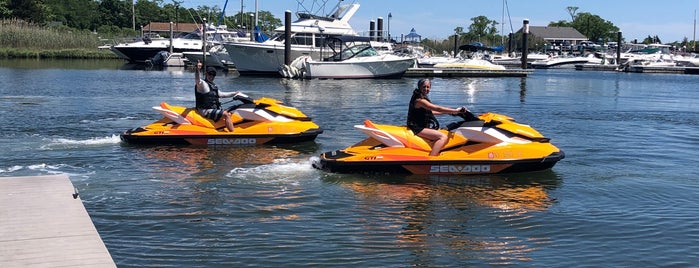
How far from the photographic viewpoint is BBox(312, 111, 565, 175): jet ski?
1075 cm

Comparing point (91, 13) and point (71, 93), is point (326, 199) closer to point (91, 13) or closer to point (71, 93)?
point (71, 93)

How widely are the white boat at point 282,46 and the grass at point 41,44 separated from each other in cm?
2559

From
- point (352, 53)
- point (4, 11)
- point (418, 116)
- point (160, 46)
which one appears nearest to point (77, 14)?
point (4, 11)

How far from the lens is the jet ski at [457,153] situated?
35.3ft

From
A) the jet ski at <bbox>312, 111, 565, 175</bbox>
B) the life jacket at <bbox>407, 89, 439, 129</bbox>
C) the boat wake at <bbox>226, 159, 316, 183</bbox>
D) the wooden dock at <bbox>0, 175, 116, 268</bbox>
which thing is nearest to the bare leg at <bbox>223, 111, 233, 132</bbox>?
the boat wake at <bbox>226, 159, 316, 183</bbox>

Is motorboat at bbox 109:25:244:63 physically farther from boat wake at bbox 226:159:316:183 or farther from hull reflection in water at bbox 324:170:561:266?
hull reflection in water at bbox 324:170:561:266

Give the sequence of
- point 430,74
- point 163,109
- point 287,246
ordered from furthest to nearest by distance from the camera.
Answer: point 430,74 → point 163,109 → point 287,246

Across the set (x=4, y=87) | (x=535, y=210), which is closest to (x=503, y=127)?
(x=535, y=210)

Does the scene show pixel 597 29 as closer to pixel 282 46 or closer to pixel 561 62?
pixel 561 62

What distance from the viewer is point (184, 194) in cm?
956

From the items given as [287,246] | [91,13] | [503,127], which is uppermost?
[91,13]

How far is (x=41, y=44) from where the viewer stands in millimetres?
64688

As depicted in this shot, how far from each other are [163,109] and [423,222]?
695 cm

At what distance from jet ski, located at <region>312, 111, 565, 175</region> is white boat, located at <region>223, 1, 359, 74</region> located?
106 feet
